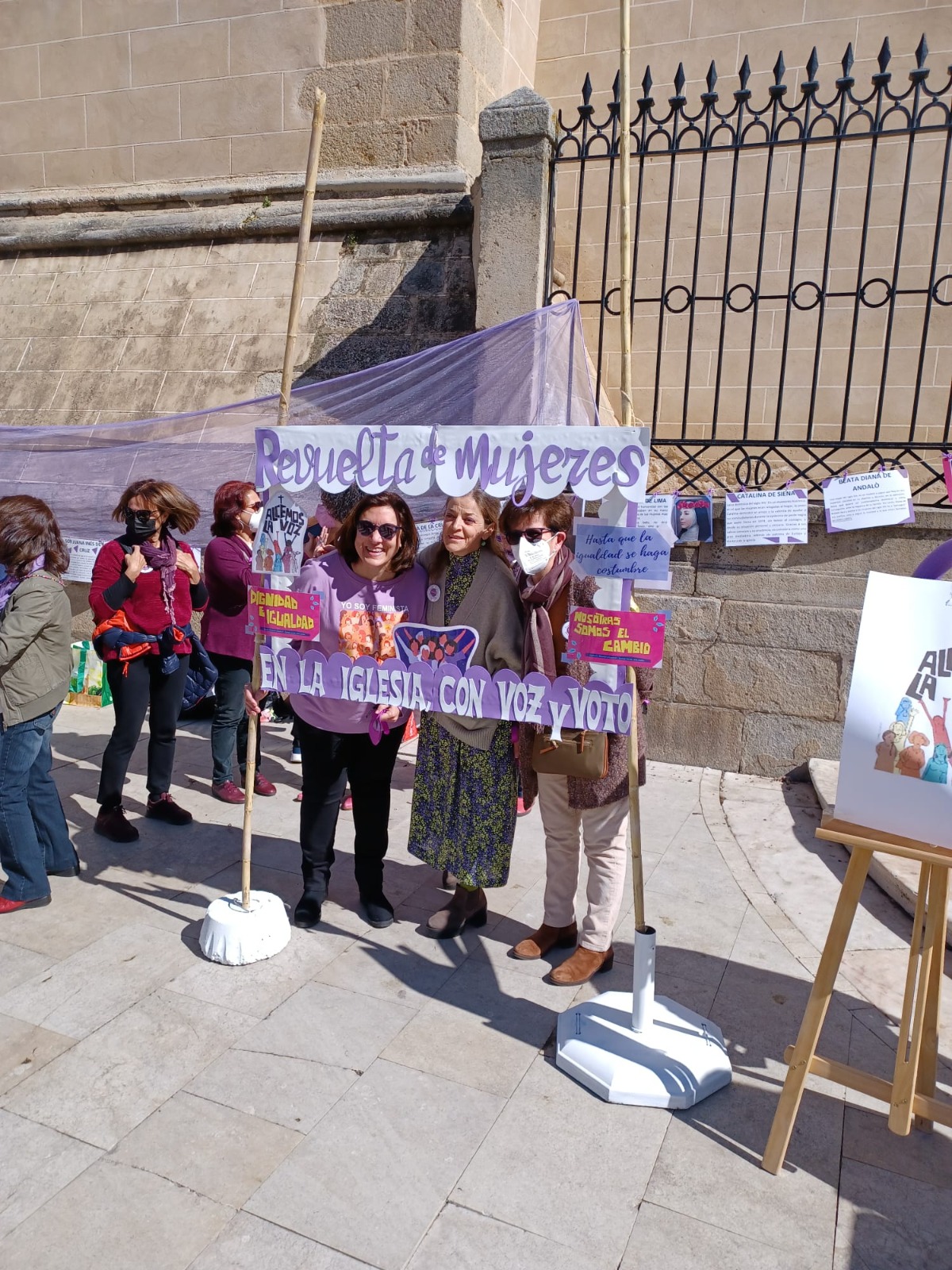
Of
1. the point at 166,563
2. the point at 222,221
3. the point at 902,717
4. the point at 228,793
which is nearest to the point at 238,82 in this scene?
the point at 222,221

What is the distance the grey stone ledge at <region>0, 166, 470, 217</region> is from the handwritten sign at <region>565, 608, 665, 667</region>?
5857mm

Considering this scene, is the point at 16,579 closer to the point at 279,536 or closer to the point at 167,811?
the point at 279,536

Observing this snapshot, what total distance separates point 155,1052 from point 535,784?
156 centimetres

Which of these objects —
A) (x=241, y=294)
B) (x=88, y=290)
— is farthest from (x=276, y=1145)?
(x=88, y=290)

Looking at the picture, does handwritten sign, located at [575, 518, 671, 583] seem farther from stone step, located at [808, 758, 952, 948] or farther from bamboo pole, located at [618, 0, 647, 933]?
stone step, located at [808, 758, 952, 948]

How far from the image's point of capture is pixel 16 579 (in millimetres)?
3584

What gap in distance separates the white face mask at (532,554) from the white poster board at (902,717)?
1.08 metres

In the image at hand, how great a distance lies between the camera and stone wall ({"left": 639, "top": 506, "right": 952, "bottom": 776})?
5.12m

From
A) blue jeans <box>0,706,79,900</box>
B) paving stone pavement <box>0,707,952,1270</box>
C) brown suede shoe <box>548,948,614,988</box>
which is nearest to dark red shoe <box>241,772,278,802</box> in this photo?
paving stone pavement <box>0,707,952,1270</box>

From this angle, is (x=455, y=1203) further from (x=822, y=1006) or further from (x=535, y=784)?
(x=535, y=784)

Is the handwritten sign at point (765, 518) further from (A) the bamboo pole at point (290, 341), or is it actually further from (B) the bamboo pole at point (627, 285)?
(A) the bamboo pole at point (290, 341)

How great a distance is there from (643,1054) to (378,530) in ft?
6.37

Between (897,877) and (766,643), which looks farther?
(766,643)

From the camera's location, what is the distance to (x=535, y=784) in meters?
3.41
